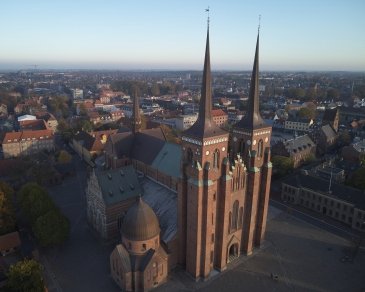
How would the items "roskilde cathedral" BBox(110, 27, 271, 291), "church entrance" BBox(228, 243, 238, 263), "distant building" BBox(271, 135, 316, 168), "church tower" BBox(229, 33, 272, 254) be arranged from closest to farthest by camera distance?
"roskilde cathedral" BBox(110, 27, 271, 291) < "church tower" BBox(229, 33, 272, 254) < "church entrance" BBox(228, 243, 238, 263) < "distant building" BBox(271, 135, 316, 168)

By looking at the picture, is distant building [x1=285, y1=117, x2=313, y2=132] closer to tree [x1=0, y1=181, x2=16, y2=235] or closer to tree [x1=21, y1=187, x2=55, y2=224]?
tree [x1=21, y1=187, x2=55, y2=224]

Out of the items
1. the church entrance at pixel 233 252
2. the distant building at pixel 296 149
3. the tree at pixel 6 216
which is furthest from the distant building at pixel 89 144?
the church entrance at pixel 233 252

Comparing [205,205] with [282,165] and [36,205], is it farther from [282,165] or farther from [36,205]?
[282,165]

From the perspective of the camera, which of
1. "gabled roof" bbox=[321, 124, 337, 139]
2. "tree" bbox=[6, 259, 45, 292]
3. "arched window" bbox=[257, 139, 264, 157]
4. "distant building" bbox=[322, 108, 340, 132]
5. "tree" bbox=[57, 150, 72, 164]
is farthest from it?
"distant building" bbox=[322, 108, 340, 132]

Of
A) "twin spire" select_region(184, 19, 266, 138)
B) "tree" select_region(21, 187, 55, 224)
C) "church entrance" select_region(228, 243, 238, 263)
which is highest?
"twin spire" select_region(184, 19, 266, 138)

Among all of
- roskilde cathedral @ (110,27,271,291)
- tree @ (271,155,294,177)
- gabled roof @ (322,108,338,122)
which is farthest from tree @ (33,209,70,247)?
gabled roof @ (322,108,338,122)
